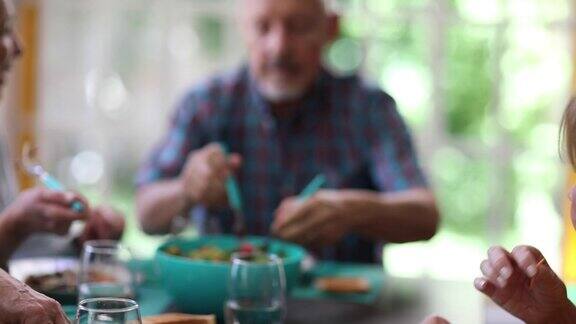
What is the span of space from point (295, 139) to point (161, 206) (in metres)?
0.44

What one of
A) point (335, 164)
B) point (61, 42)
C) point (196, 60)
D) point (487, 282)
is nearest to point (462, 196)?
point (196, 60)

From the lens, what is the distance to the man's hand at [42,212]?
1456 mm

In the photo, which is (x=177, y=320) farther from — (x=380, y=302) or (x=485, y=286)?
(x=380, y=302)

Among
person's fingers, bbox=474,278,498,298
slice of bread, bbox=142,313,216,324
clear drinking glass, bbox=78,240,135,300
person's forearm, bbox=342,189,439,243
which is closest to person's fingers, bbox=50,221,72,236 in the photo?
clear drinking glass, bbox=78,240,135,300

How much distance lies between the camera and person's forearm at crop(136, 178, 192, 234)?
1951 mm

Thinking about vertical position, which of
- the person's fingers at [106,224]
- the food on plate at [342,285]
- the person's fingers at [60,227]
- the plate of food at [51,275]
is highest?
the person's fingers at [60,227]

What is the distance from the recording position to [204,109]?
2230 mm

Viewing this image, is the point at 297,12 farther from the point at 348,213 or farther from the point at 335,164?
the point at 348,213

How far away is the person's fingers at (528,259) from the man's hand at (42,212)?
74 centimetres

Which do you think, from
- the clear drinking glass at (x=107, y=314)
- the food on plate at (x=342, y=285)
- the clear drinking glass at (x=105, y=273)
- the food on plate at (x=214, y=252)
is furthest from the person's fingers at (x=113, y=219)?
the clear drinking glass at (x=107, y=314)

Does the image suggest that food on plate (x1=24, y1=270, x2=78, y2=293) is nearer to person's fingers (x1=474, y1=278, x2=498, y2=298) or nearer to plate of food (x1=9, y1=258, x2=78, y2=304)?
plate of food (x1=9, y1=258, x2=78, y2=304)

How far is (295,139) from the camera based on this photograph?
224 centimetres

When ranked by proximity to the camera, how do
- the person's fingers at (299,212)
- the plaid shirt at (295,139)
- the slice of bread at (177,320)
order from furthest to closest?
the plaid shirt at (295,139) < the person's fingers at (299,212) < the slice of bread at (177,320)

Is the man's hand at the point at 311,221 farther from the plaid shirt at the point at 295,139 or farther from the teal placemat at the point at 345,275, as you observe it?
the plaid shirt at the point at 295,139
